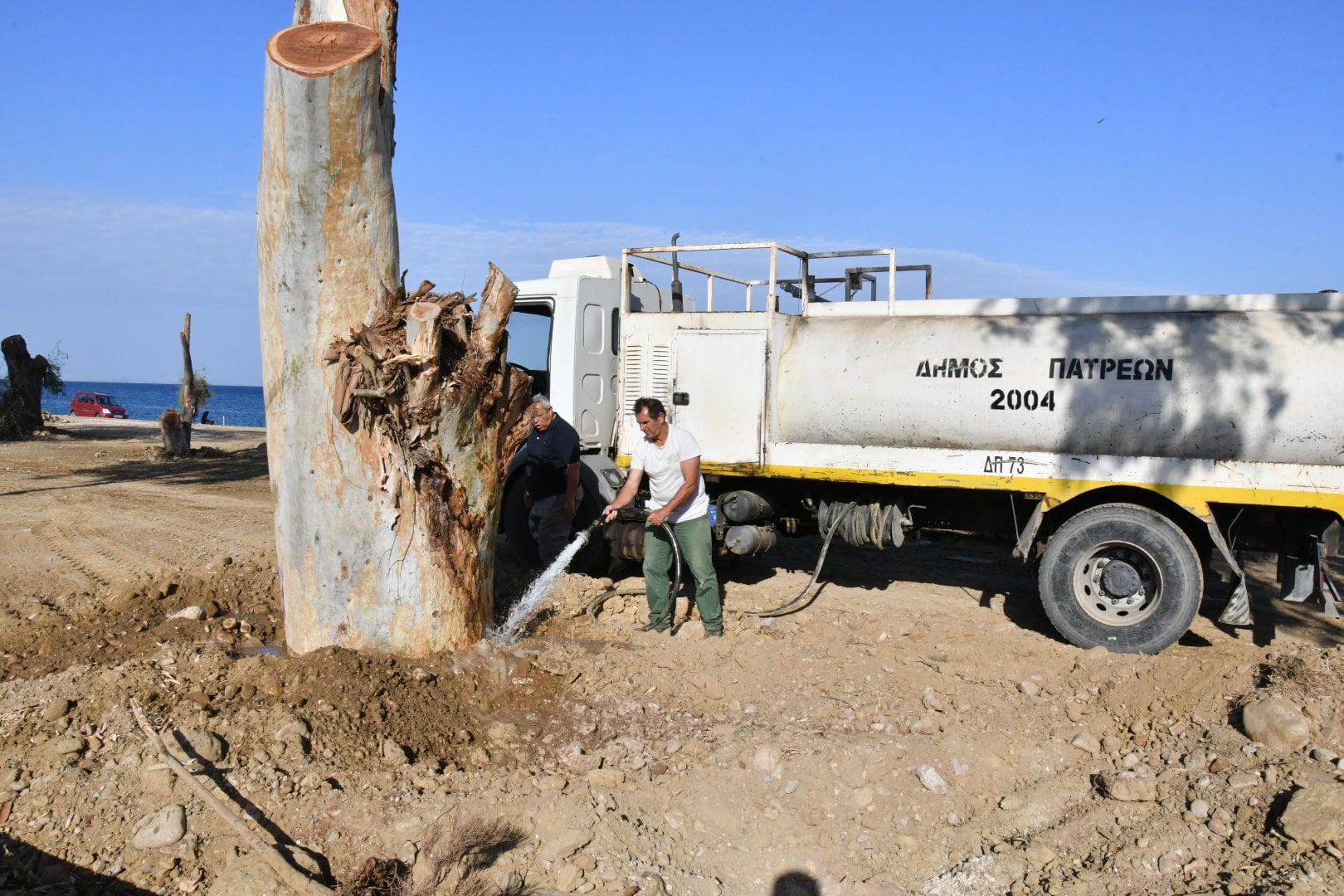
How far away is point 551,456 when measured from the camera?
26.1 ft

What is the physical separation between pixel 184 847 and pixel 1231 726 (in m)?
4.97

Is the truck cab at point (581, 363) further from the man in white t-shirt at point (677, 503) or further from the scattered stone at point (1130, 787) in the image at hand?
the scattered stone at point (1130, 787)

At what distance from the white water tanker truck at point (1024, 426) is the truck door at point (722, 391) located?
14mm

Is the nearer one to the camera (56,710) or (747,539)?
(56,710)

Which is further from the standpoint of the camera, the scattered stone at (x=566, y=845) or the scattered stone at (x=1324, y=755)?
the scattered stone at (x=1324, y=755)

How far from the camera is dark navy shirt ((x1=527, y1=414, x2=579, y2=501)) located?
7930 mm

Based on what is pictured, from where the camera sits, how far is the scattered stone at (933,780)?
4871 mm

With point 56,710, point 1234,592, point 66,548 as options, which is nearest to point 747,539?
Answer: point 1234,592

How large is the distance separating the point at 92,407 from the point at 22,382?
19.0 metres

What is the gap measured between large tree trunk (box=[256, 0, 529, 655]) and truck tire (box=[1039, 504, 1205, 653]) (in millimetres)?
3860

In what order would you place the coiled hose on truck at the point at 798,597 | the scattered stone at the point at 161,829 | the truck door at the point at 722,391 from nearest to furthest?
the scattered stone at the point at 161,829 < the coiled hose on truck at the point at 798,597 < the truck door at the point at 722,391

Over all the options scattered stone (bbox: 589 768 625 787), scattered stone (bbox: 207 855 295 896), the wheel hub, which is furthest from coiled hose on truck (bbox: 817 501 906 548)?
scattered stone (bbox: 207 855 295 896)

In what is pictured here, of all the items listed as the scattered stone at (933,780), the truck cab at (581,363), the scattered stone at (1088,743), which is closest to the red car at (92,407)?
the truck cab at (581,363)

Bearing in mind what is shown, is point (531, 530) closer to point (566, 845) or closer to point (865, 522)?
point (865, 522)
